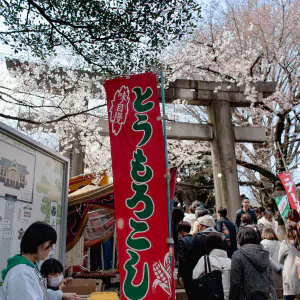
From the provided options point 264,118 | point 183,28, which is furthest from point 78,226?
point 264,118

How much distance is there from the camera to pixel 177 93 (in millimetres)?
11695

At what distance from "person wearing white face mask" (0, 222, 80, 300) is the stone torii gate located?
9423mm

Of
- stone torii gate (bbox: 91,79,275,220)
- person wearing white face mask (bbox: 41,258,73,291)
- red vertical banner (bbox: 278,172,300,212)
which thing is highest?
stone torii gate (bbox: 91,79,275,220)

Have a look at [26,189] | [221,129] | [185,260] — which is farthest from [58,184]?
[221,129]

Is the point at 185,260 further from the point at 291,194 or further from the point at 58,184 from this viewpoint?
the point at 291,194

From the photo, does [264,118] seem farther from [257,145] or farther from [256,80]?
[256,80]

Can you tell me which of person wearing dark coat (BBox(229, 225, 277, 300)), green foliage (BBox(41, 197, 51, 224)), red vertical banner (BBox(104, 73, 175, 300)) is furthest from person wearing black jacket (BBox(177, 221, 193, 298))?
green foliage (BBox(41, 197, 51, 224))

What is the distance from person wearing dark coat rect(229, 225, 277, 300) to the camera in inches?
131

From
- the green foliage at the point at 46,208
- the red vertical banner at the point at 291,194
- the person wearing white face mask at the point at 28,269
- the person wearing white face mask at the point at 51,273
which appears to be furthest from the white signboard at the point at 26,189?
the red vertical banner at the point at 291,194

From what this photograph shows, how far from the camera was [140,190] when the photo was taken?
339 centimetres

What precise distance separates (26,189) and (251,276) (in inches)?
109

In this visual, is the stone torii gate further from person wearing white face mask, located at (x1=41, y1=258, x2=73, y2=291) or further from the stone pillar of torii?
person wearing white face mask, located at (x1=41, y1=258, x2=73, y2=291)

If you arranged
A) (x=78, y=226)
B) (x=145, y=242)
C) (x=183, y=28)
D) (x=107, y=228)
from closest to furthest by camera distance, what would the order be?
(x=145, y=242) < (x=183, y=28) < (x=78, y=226) < (x=107, y=228)

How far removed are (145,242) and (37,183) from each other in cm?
145
